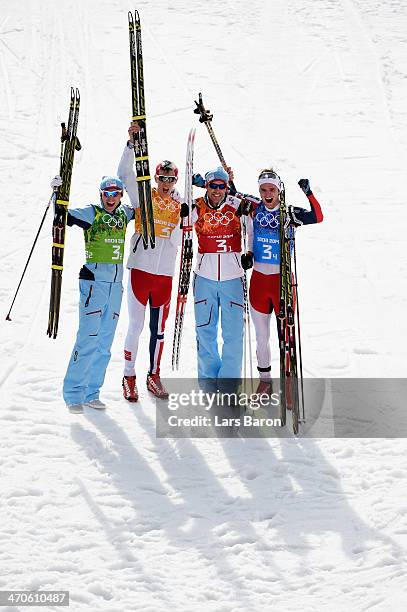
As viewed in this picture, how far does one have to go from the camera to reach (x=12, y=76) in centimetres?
1931

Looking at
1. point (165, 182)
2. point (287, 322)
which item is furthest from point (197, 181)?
point (287, 322)

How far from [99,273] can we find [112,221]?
0.49 meters

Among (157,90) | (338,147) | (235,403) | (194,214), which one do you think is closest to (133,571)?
(235,403)

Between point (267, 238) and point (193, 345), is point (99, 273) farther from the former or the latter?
point (193, 345)

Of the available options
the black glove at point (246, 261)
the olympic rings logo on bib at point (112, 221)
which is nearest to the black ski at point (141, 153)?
the olympic rings logo on bib at point (112, 221)

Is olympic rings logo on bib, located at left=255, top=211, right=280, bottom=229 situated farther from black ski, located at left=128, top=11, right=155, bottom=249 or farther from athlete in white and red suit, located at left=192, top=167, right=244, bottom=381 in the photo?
black ski, located at left=128, top=11, right=155, bottom=249

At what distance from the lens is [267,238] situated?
24.5ft

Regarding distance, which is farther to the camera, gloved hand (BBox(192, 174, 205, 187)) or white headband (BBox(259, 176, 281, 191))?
gloved hand (BBox(192, 174, 205, 187))

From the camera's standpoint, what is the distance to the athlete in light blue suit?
291 inches

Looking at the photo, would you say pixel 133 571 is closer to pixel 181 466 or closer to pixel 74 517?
pixel 74 517

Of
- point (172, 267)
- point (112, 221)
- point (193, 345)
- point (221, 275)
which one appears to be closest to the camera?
point (112, 221)

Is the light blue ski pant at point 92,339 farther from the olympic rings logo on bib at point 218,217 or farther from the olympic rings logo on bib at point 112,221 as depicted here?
the olympic rings logo on bib at point 218,217

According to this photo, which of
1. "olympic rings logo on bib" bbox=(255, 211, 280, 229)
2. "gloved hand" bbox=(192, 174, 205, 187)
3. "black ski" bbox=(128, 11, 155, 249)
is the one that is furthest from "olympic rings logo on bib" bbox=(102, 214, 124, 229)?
"olympic rings logo on bib" bbox=(255, 211, 280, 229)

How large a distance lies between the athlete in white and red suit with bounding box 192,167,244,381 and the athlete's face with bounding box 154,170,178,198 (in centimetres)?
30
